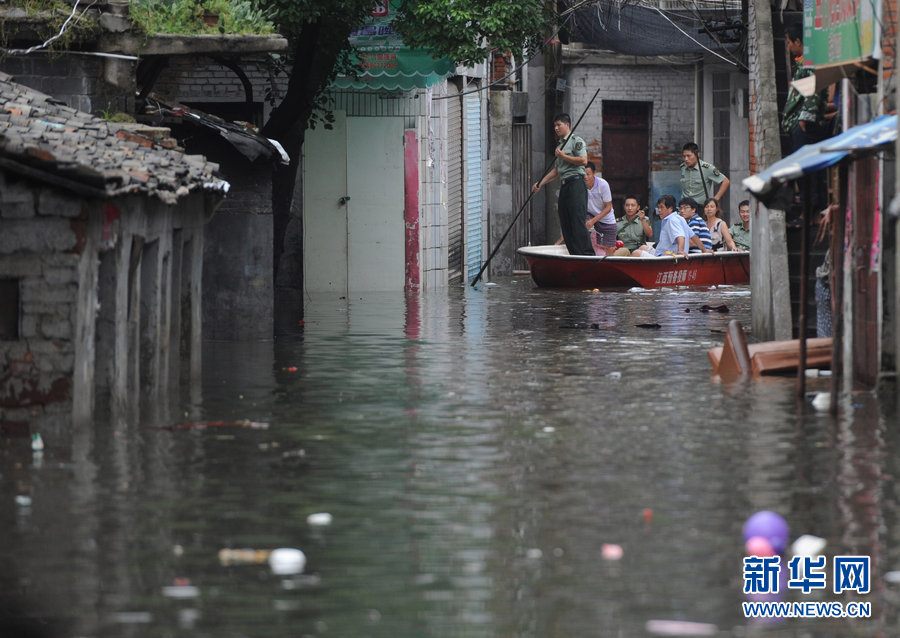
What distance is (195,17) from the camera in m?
17.1

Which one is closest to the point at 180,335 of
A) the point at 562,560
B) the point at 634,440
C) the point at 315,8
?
the point at 634,440

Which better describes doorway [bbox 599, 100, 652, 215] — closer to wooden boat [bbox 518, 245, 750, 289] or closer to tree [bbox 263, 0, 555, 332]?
wooden boat [bbox 518, 245, 750, 289]

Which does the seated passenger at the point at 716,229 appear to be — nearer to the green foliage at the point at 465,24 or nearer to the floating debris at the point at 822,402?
the green foliage at the point at 465,24

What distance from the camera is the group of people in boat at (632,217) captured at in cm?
2700

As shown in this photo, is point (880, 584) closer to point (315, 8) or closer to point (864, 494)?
point (864, 494)

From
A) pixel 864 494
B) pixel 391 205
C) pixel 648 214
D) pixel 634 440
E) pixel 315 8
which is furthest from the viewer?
pixel 648 214

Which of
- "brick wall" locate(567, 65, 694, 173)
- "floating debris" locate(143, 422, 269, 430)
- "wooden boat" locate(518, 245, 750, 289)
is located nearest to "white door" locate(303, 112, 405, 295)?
"wooden boat" locate(518, 245, 750, 289)

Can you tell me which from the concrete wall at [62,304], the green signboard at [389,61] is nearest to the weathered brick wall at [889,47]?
Answer: the concrete wall at [62,304]

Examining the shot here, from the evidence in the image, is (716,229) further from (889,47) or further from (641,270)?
(889,47)

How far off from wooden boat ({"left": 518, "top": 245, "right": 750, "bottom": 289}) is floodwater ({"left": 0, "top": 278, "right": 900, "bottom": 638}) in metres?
11.5

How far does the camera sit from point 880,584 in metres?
6.87

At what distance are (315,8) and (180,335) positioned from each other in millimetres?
6731

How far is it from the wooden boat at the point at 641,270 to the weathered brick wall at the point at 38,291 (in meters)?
16.3

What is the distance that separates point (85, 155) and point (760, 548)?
6154 mm
